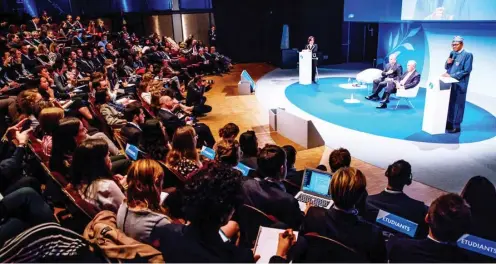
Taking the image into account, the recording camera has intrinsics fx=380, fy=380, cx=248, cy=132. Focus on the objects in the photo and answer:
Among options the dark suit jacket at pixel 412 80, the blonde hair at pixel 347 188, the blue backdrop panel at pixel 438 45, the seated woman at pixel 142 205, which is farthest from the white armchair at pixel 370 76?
the seated woman at pixel 142 205

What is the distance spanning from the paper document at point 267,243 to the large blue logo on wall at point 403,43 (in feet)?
26.4

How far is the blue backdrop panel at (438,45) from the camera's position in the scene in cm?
770

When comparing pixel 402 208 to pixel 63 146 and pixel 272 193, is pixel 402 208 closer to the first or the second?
pixel 272 193

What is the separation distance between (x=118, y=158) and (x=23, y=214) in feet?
5.17

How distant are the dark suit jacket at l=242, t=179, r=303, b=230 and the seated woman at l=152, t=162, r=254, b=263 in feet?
1.84

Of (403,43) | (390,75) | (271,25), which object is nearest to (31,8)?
(271,25)

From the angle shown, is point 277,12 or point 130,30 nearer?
point 277,12

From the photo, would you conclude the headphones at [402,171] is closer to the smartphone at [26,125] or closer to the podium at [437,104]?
the smartphone at [26,125]

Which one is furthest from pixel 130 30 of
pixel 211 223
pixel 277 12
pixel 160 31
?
pixel 211 223

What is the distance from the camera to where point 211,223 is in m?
1.67

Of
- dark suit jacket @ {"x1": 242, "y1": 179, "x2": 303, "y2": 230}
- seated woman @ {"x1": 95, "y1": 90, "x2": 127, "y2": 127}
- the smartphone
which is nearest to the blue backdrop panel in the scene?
seated woman @ {"x1": 95, "y1": 90, "x2": 127, "y2": 127}

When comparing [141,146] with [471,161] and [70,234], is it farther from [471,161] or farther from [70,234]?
[471,161]

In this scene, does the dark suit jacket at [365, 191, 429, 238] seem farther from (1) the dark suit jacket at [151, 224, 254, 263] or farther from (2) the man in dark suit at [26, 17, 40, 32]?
(2) the man in dark suit at [26, 17, 40, 32]

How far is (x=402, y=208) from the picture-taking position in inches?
97.3
